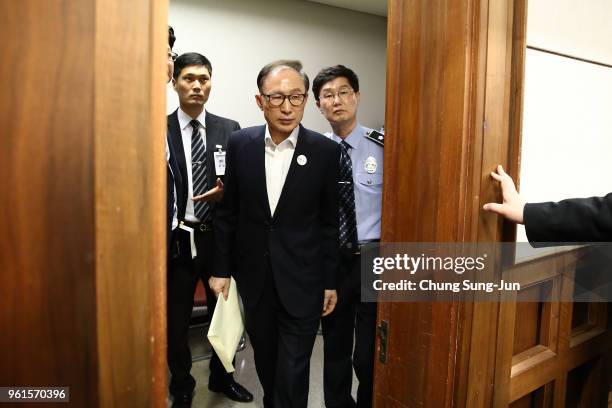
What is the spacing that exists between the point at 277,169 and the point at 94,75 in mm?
1154

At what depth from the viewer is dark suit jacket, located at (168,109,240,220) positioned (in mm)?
1872

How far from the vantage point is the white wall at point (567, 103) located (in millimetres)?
1007

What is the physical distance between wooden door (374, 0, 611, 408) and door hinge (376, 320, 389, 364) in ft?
0.04

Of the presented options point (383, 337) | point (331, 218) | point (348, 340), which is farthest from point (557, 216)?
point (348, 340)

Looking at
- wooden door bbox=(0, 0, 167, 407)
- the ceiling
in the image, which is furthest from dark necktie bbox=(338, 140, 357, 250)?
the ceiling

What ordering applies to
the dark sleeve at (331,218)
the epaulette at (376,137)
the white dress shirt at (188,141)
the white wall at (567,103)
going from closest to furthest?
the white wall at (567,103) → the dark sleeve at (331,218) → the epaulette at (376,137) → the white dress shirt at (188,141)

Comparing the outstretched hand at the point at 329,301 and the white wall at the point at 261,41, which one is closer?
the outstretched hand at the point at 329,301

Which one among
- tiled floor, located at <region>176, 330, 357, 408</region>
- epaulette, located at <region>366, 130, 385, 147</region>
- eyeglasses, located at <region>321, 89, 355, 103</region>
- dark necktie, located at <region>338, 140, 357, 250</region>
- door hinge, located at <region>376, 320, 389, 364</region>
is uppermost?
eyeglasses, located at <region>321, 89, 355, 103</region>

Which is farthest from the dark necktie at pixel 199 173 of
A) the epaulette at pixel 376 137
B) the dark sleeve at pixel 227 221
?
the epaulette at pixel 376 137

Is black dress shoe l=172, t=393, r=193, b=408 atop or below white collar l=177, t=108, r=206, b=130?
below

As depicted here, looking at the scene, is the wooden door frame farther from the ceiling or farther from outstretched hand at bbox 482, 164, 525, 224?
the ceiling

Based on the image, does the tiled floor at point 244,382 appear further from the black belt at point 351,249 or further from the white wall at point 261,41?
the white wall at point 261,41

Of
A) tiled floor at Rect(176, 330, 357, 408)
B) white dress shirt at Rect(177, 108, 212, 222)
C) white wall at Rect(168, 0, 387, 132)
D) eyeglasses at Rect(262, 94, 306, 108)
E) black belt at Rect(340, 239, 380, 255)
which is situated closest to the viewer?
eyeglasses at Rect(262, 94, 306, 108)
